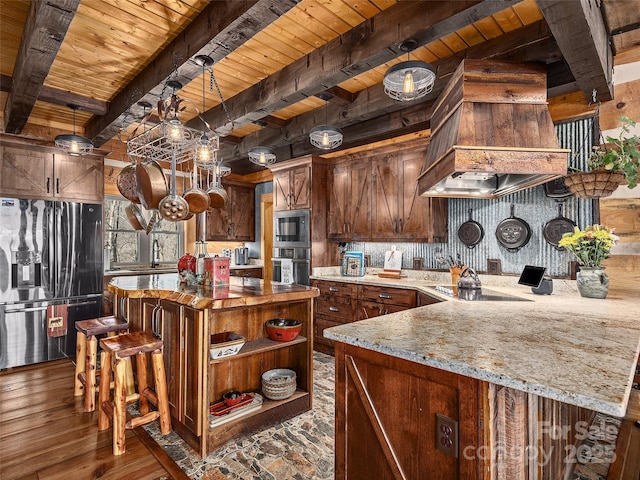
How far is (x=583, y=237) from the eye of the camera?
2.63 metres

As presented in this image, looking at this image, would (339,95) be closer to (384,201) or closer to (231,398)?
(384,201)

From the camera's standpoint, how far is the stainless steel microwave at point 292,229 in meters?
4.99

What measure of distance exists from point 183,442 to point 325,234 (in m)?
3.25

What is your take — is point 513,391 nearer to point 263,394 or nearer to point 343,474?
point 343,474

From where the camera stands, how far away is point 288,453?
2.29 m

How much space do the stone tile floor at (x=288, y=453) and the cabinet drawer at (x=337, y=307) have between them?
5.47 ft

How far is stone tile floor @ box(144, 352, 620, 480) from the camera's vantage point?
208 centimetres

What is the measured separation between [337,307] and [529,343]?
10.5ft

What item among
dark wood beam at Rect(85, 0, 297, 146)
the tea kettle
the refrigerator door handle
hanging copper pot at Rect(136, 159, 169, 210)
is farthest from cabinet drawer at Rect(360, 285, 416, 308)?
the refrigerator door handle

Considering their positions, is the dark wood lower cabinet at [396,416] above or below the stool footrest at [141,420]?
above

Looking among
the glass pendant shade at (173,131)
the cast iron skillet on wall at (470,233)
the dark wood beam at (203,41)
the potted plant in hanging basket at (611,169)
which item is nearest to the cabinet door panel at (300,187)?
the cast iron skillet on wall at (470,233)

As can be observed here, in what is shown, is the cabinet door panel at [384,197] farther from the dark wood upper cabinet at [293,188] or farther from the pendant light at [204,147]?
the pendant light at [204,147]

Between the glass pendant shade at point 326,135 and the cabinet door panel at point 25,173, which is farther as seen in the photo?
the cabinet door panel at point 25,173

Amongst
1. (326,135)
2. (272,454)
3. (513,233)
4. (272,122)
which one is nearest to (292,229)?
(272,122)
